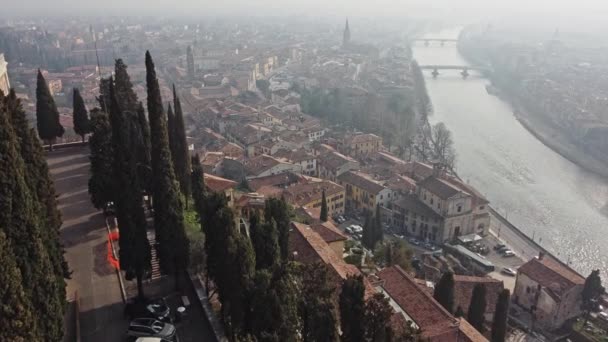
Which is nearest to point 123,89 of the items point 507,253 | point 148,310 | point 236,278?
point 148,310

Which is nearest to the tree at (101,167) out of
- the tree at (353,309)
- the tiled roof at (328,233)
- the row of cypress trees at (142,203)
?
the row of cypress trees at (142,203)

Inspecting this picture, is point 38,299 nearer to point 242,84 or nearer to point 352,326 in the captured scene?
point 352,326

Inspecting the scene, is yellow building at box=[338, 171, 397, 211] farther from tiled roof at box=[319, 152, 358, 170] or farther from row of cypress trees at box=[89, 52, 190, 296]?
row of cypress trees at box=[89, 52, 190, 296]

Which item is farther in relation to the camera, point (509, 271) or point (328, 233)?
point (509, 271)

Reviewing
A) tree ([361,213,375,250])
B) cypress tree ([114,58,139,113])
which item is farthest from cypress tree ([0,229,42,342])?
tree ([361,213,375,250])

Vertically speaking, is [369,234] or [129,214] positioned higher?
[129,214]

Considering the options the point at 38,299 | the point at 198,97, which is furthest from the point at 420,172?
the point at 198,97

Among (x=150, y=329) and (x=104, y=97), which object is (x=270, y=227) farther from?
(x=104, y=97)
